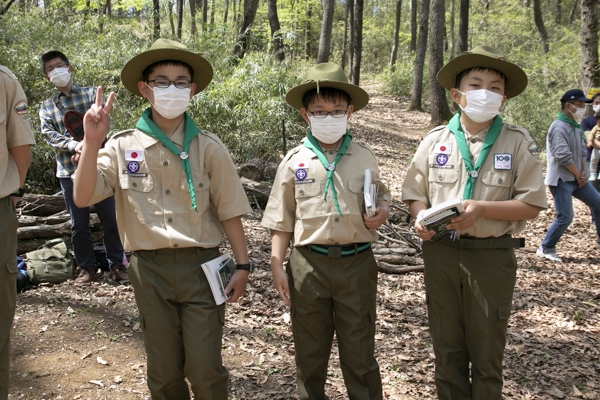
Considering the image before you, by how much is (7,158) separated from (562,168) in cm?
624

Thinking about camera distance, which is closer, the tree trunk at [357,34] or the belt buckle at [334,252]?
the belt buckle at [334,252]

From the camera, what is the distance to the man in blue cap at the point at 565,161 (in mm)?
6476

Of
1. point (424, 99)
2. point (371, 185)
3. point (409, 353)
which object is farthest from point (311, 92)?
point (424, 99)

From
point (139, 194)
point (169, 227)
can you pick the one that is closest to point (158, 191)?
point (139, 194)

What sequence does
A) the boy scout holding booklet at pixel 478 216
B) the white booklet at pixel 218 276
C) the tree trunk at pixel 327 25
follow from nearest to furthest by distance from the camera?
the white booklet at pixel 218 276
the boy scout holding booklet at pixel 478 216
the tree trunk at pixel 327 25

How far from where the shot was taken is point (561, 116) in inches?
260

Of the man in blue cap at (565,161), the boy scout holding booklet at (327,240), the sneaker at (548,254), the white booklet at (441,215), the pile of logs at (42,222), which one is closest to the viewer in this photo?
the white booklet at (441,215)

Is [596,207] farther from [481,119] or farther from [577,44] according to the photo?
[577,44]

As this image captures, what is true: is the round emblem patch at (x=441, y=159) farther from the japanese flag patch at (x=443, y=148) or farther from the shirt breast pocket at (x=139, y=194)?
the shirt breast pocket at (x=139, y=194)

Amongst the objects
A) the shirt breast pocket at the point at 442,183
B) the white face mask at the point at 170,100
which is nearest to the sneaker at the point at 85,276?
the white face mask at the point at 170,100

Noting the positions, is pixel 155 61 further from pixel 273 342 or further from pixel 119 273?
pixel 119 273

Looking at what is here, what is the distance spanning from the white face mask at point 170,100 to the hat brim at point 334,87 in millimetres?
668

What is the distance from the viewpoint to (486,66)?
3006mm

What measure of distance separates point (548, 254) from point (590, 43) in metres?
5.05
